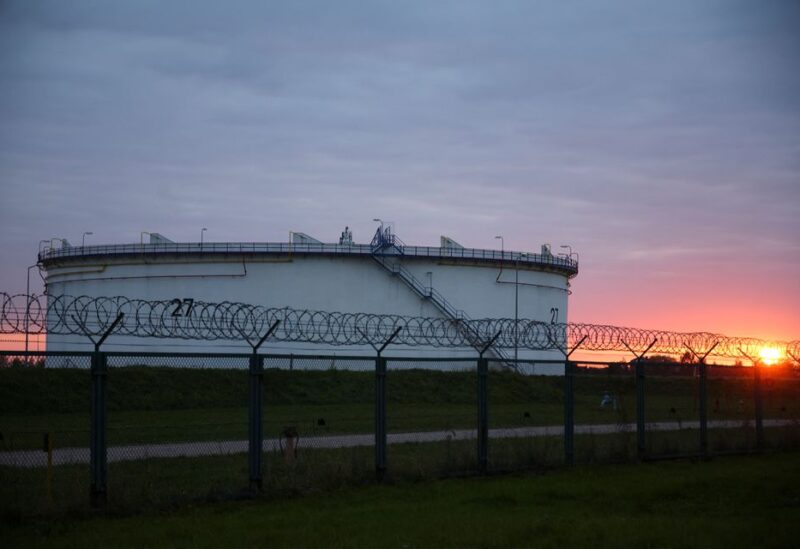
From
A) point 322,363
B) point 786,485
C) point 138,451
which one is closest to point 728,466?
point 786,485

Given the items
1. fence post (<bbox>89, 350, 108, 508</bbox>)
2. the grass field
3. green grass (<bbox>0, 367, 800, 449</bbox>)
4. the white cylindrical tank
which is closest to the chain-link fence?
fence post (<bbox>89, 350, 108, 508</bbox>)

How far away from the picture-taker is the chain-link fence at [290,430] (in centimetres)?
1602

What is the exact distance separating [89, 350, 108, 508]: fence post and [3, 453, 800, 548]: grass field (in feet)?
Result: 1.18

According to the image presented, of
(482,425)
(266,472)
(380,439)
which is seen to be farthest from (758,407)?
(266,472)

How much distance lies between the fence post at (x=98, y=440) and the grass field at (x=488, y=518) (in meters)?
0.36

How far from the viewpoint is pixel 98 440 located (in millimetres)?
14305

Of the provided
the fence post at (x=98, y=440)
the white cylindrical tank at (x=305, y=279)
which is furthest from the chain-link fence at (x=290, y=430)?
the white cylindrical tank at (x=305, y=279)

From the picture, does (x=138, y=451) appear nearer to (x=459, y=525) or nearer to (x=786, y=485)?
(x=459, y=525)

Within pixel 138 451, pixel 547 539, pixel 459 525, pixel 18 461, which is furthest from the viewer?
pixel 138 451

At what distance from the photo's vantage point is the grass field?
12703 millimetres

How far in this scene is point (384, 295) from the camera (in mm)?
64688

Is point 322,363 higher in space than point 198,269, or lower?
lower

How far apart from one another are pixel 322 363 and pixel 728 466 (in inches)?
1627

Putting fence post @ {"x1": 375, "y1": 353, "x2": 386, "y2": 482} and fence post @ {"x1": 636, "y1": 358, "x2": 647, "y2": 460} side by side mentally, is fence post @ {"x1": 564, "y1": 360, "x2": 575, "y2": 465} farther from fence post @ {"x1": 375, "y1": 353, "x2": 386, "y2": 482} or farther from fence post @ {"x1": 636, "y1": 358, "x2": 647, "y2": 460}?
fence post @ {"x1": 375, "y1": 353, "x2": 386, "y2": 482}
